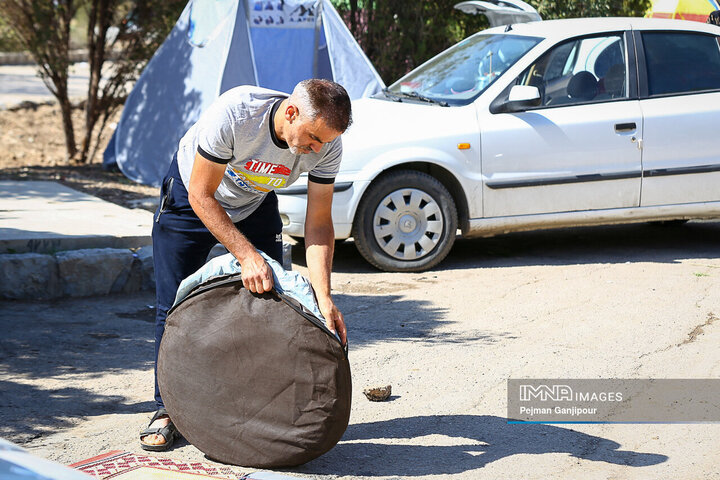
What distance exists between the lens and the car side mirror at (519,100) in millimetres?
6742

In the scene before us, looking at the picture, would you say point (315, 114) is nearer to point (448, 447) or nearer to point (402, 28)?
point (448, 447)

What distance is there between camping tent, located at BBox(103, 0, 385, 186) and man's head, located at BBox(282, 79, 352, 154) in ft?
21.5

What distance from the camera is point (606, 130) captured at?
6.90 metres

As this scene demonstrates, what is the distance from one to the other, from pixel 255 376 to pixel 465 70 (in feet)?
15.0

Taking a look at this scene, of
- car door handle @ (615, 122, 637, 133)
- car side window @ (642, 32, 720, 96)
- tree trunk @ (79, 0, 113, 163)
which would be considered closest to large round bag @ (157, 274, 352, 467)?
car door handle @ (615, 122, 637, 133)

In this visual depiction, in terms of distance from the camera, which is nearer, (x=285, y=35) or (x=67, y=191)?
(x=67, y=191)

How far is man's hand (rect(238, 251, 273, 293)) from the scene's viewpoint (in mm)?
3309

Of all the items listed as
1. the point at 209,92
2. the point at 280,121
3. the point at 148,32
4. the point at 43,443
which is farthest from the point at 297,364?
the point at 148,32

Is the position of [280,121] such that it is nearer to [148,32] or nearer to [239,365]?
[239,365]

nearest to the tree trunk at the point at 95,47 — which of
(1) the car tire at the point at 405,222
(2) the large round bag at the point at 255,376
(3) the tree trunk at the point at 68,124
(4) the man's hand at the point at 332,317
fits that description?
(3) the tree trunk at the point at 68,124

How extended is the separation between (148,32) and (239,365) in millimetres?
8091

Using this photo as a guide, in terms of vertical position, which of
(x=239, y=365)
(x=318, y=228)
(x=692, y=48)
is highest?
(x=692, y=48)

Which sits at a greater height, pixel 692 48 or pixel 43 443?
pixel 692 48

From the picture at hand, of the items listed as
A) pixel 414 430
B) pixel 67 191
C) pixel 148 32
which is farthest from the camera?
pixel 148 32
